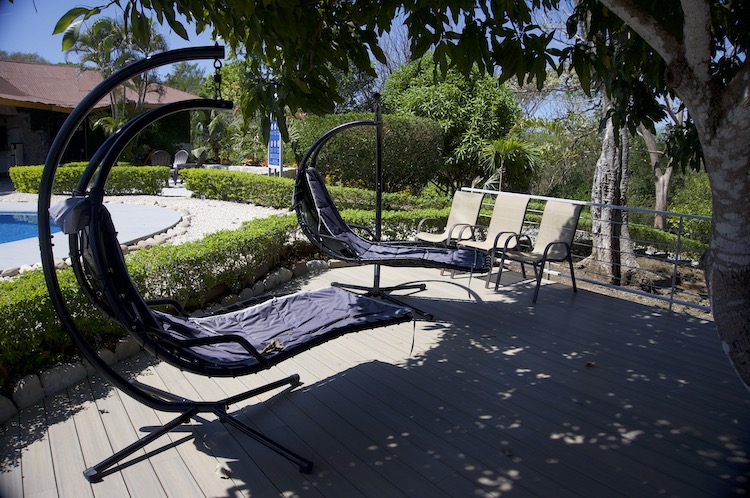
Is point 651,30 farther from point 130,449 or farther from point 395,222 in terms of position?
point 395,222

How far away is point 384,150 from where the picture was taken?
11656 mm

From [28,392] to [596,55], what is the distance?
3998 millimetres

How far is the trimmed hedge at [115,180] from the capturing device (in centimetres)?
1358

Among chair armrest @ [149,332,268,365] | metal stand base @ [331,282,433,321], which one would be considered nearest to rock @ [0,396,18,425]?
chair armrest @ [149,332,268,365]

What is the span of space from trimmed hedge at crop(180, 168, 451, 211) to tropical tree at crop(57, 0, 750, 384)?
6.38 metres

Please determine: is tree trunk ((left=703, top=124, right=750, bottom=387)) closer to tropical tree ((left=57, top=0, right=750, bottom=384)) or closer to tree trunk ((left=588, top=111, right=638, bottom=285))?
tropical tree ((left=57, top=0, right=750, bottom=384))

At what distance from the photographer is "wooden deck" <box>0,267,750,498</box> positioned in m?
2.55

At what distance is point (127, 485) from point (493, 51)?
305 centimetres

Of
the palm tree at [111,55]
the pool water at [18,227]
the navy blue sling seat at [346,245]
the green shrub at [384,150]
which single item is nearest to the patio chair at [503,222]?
the navy blue sling seat at [346,245]

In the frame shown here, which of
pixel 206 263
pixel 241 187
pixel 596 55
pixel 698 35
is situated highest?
pixel 596 55

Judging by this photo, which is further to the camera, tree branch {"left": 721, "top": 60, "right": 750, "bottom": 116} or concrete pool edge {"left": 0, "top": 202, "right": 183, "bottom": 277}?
concrete pool edge {"left": 0, "top": 202, "right": 183, "bottom": 277}

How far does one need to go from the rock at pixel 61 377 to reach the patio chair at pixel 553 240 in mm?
3895

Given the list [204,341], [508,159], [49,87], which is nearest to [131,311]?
[204,341]

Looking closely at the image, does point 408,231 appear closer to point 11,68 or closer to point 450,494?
point 450,494
